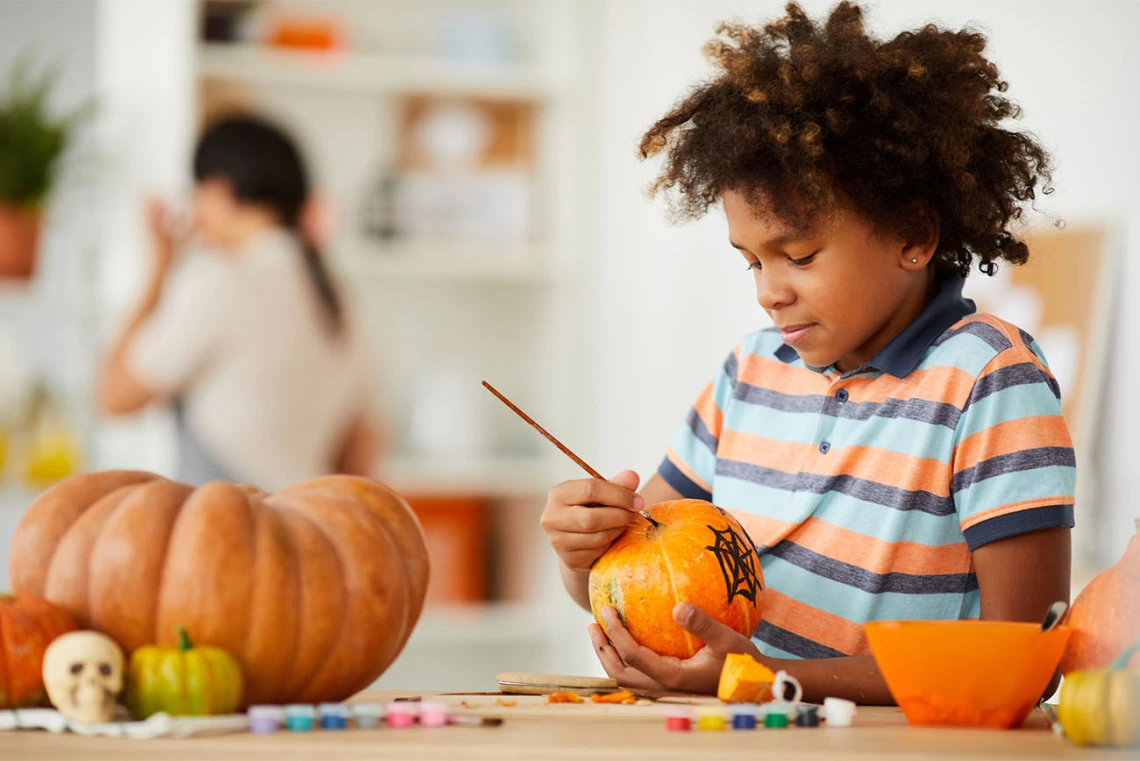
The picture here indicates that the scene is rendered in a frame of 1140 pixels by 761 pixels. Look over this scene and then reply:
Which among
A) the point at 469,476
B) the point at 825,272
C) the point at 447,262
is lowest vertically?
the point at 469,476

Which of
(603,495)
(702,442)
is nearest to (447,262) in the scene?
(702,442)

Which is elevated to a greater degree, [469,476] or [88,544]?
[88,544]

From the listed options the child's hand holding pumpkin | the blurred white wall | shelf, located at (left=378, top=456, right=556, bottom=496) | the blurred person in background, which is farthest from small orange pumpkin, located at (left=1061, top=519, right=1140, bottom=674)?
shelf, located at (left=378, top=456, right=556, bottom=496)

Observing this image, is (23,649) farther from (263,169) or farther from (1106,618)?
(263,169)

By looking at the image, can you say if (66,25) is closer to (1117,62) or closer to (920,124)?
(1117,62)

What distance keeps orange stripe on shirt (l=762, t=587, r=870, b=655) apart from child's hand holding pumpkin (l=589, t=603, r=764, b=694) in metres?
0.23

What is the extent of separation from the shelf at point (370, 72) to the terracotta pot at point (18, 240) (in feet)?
2.31

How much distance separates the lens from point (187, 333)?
9.95ft

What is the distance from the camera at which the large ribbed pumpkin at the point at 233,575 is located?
0.92m

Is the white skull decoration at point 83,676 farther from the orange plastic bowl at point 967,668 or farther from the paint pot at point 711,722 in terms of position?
the orange plastic bowl at point 967,668

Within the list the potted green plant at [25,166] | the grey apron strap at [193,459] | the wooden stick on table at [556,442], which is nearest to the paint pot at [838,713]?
the wooden stick on table at [556,442]

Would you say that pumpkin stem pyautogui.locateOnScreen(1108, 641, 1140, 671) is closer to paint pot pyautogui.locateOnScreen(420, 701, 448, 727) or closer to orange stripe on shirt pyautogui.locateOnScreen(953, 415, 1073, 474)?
orange stripe on shirt pyautogui.locateOnScreen(953, 415, 1073, 474)

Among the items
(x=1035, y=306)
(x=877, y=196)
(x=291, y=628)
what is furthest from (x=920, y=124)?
(x=1035, y=306)

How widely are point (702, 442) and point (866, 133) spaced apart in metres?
0.43
